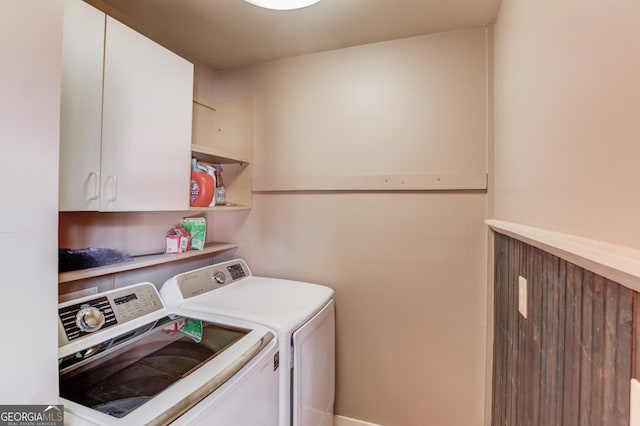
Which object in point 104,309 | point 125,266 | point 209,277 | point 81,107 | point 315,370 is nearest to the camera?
point 81,107

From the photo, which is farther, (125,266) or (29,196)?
(125,266)

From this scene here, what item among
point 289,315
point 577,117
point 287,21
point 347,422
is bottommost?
point 347,422

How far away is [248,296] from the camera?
156 centimetres

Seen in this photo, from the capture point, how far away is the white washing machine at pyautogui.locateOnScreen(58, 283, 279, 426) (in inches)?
29.7

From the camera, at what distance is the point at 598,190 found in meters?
0.56

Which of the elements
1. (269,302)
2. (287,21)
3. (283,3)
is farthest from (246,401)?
(287,21)

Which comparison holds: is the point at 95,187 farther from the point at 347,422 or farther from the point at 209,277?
the point at 347,422

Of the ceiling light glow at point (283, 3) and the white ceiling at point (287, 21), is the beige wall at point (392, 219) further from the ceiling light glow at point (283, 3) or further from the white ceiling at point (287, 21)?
the ceiling light glow at point (283, 3)

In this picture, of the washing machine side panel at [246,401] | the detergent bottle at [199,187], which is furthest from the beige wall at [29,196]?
the detergent bottle at [199,187]

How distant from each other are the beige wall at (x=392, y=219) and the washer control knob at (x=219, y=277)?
0.38 meters

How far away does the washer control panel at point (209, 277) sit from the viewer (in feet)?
5.00

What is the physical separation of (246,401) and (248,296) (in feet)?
2.13

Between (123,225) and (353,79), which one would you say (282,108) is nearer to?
(353,79)

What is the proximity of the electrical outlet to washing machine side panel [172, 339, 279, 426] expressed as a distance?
95 centimetres
